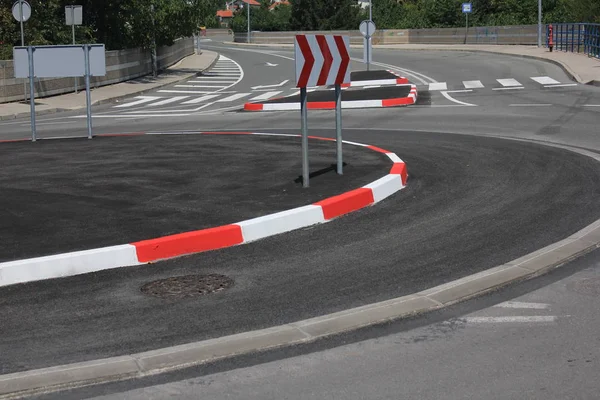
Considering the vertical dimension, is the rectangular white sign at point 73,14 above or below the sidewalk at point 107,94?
above

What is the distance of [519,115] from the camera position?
803 inches

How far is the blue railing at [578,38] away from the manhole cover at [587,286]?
35.0 metres

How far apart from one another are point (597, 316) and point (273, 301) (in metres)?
1.98

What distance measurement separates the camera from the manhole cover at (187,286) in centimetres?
630

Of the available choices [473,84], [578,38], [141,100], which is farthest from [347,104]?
[578,38]

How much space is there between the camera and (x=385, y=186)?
9820 mm

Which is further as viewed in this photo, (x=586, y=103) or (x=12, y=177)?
(x=586, y=103)

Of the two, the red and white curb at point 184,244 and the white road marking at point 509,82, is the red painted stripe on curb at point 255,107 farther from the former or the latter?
the red and white curb at point 184,244

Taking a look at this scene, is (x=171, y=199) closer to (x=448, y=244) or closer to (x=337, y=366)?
(x=448, y=244)

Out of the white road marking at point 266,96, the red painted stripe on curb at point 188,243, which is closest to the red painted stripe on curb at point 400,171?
the red painted stripe on curb at point 188,243

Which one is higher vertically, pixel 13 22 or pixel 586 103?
pixel 13 22

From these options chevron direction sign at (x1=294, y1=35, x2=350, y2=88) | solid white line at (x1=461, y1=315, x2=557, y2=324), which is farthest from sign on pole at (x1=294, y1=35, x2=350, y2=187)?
solid white line at (x1=461, y1=315, x2=557, y2=324)

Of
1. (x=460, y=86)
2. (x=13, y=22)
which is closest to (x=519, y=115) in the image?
(x=460, y=86)

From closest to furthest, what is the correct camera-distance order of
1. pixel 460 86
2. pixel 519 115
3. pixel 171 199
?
pixel 171 199 < pixel 519 115 < pixel 460 86
